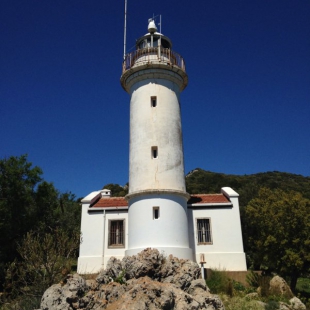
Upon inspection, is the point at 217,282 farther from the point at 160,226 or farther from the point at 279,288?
the point at 160,226

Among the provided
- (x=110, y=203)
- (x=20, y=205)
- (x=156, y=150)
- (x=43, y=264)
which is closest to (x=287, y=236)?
(x=156, y=150)

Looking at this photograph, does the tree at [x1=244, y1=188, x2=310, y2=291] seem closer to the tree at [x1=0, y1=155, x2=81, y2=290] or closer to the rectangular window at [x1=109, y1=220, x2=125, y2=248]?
the rectangular window at [x1=109, y1=220, x2=125, y2=248]

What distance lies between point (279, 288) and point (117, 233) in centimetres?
931

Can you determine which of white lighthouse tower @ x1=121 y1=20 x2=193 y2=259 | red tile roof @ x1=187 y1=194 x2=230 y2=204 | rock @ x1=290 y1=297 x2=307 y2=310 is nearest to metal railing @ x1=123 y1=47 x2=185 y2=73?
white lighthouse tower @ x1=121 y1=20 x2=193 y2=259

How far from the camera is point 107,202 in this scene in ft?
66.6

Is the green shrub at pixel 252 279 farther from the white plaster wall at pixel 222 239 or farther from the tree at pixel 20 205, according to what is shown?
the tree at pixel 20 205

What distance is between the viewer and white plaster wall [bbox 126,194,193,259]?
1602 centimetres

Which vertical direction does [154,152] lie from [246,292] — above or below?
above

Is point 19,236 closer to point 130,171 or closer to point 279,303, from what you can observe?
point 130,171

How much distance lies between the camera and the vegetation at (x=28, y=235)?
14.8 meters

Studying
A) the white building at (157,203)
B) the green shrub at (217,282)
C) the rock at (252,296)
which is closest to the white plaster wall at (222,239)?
the white building at (157,203)

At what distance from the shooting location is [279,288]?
51.3ft

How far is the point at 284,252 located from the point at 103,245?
10.4 m

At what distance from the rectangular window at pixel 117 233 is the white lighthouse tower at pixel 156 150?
1994mm
